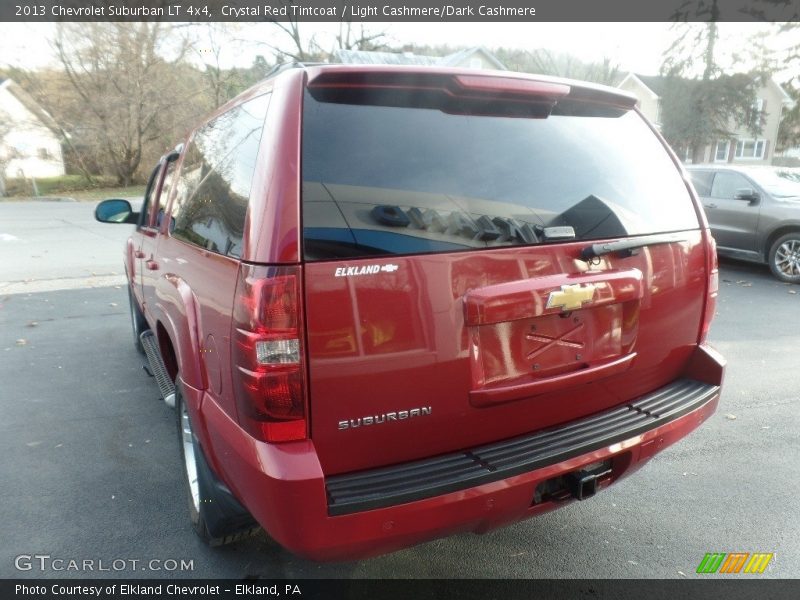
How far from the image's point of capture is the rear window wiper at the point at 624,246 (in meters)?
2.18

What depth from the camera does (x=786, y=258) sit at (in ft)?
28.7

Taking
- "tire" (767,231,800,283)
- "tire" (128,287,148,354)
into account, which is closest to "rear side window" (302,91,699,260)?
"tire" (128,287,148,354)

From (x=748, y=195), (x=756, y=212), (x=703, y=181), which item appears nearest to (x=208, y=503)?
(x=756, y=212)

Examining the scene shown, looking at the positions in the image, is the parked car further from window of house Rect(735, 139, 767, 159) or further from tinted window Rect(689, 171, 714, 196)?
window of house Rect(735, 139, 767, 159)

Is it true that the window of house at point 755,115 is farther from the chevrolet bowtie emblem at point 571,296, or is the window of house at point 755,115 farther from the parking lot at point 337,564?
the chevrolet bowtie emblem at point 571,296

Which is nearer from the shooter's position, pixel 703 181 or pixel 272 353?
pixel 272 353

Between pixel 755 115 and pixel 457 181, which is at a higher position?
pixel 755 115

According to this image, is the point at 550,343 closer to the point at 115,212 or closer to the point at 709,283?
the point at 709,283

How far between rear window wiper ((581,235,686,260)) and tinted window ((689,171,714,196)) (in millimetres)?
8724

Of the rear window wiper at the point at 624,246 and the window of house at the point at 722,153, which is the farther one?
the window of house at the point at 722,153

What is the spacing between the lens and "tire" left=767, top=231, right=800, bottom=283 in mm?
8586
